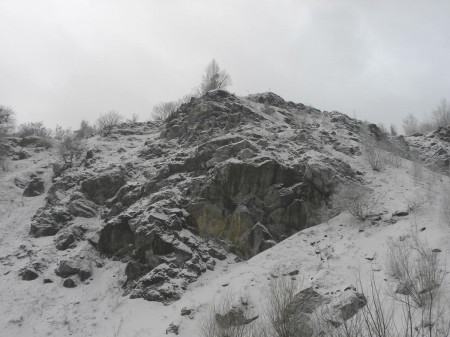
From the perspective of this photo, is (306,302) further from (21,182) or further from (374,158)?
(21,182)

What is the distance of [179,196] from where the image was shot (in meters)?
22.1

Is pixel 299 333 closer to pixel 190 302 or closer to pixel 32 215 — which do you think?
pixel 190 302

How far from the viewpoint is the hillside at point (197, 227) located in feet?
52.8

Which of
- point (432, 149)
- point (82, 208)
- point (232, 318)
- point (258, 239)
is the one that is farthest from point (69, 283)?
point (432, 149)

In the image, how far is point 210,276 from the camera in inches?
714

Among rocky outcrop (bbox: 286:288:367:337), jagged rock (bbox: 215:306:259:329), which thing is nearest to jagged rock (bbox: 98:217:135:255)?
jagged rock (bbox: 215:306:259:329)

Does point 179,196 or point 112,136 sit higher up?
point 112,136

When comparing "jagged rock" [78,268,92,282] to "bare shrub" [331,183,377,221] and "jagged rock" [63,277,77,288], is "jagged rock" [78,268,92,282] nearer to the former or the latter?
"jagged rock" [63,277,77,288]

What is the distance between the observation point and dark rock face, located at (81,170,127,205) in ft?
83.9

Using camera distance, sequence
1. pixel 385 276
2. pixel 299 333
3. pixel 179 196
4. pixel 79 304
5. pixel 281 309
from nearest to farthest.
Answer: pixel 299 333
pixel 281 309
pixel 385 276
pixel 79 304
pixel 179 196

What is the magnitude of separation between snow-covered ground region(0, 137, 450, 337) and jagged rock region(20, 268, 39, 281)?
25 centimetres

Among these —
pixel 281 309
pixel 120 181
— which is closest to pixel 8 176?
pixel 120 181

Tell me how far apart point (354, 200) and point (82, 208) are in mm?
16763

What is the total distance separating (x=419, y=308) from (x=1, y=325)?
1604 cm
